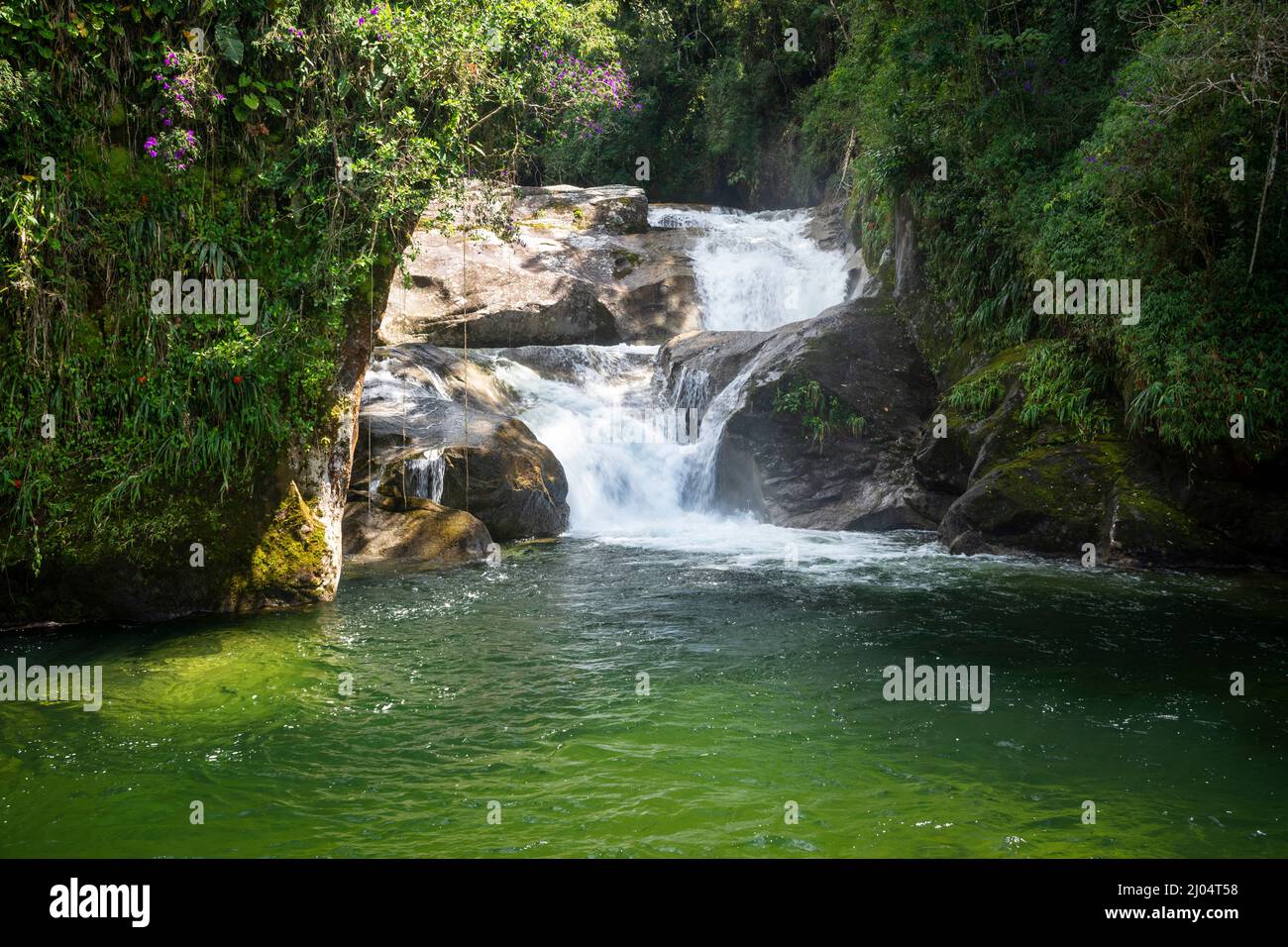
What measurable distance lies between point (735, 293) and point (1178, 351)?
12.4m

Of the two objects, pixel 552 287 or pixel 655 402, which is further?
pixel 552 287

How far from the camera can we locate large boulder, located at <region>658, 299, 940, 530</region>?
13383mm

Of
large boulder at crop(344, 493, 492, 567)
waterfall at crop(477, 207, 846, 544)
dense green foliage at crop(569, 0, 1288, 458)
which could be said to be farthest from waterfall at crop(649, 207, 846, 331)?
large boulder at crop(344, 493, 492, 567)

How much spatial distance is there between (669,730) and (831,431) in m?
9.18

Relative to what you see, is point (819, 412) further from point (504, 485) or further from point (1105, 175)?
point (1105, 175)

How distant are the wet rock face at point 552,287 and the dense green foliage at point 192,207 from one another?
33.4ft

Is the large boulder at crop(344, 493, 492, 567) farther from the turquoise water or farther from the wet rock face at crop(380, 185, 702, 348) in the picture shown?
the wet rock face at crop(380, 185, 702, 348)

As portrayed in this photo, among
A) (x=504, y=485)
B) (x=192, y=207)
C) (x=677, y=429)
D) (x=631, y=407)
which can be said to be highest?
(x=192, y=207)

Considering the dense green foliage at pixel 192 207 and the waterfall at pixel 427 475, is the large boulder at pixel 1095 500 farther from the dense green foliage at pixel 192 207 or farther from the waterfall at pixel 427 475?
the dense green foliage at pixel 192 207

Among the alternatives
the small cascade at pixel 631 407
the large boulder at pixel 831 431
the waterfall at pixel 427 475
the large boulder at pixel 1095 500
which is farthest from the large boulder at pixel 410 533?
the large boulder at pixel 1095 500

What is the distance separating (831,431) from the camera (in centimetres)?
1381

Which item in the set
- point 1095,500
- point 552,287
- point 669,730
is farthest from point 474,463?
point 552,287
